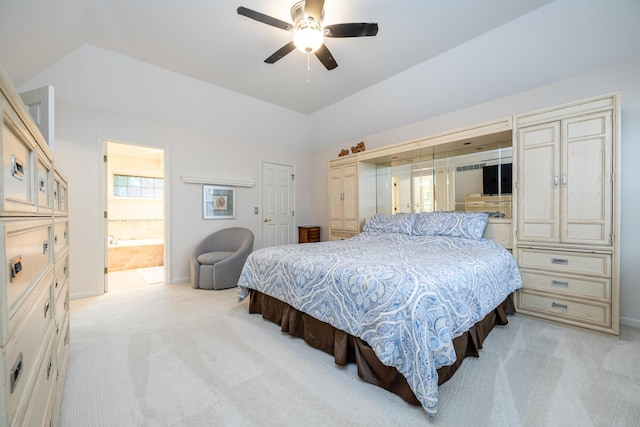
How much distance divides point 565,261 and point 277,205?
430 centimetres

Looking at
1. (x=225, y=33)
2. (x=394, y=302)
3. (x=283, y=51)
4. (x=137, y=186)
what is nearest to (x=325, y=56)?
(x=283, y=51)

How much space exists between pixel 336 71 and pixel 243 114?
1.84 m

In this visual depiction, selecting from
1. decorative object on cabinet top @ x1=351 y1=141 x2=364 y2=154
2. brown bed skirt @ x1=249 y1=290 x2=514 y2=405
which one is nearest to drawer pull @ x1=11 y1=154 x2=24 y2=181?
brown bed skirt @ x1=249 y1=290 x2=514 y2=405

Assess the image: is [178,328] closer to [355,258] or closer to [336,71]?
[355,258]

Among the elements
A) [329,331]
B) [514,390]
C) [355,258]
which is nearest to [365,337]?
[329,331]

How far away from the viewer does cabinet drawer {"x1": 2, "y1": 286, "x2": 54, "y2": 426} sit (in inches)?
24.7

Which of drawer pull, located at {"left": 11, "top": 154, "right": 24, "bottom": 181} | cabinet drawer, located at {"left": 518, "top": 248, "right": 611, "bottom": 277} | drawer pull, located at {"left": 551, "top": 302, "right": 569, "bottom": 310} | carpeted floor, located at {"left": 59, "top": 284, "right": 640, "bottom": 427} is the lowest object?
carpeted floor, located at {"left": 59, "top": 284, "right": 640, "bottom": 427}

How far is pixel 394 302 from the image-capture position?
59.9 inches

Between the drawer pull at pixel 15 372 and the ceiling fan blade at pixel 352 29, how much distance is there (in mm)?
2718

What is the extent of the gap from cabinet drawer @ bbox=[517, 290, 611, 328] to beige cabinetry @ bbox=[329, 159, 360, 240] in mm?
2302

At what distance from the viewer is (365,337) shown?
164cm

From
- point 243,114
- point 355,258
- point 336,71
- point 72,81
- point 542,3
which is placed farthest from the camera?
point 243,114

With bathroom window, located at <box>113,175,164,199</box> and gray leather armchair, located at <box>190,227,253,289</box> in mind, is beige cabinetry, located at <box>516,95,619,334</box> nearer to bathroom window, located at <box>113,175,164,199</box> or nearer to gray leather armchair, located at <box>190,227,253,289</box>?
gray leather armchair, located at <box>190,227,253,289</box>

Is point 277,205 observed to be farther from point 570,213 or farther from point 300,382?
point 570,213
